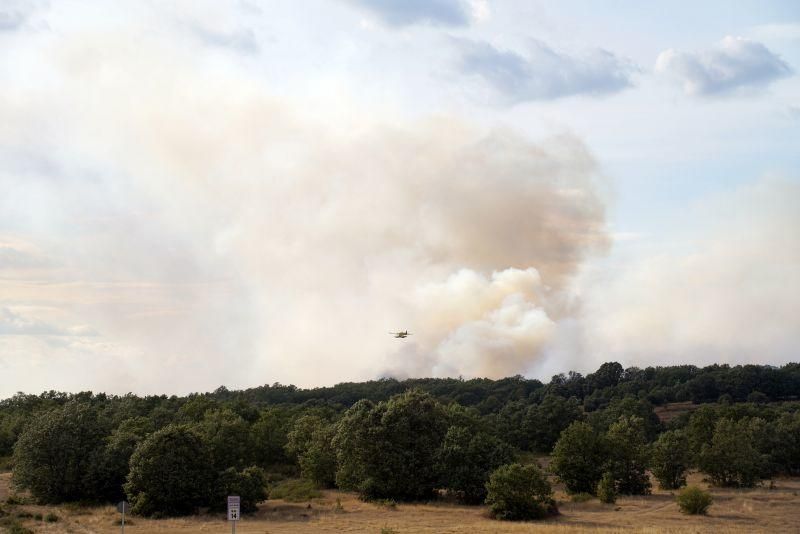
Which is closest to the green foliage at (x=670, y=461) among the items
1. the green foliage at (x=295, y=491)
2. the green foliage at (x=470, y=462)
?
the green foliage at (x=470, y=462)

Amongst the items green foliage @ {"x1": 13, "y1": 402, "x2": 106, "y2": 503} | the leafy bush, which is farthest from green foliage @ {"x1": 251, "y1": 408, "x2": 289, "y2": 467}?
the leafy bush

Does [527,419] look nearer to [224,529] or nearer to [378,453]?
[378,453]

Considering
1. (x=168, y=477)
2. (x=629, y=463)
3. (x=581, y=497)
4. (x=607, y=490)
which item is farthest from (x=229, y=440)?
(x=629, y=463)

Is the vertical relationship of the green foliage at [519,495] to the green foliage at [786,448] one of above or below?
below

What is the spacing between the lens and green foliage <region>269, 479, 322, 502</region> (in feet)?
279

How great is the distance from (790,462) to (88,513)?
302ft

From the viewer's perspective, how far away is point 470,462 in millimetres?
77000

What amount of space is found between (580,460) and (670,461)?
11748mm

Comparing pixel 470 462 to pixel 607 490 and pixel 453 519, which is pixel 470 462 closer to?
pixel 453 519

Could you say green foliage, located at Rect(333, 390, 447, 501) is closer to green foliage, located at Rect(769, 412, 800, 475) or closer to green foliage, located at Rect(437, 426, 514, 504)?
green foliage, located at Rect(437, 426, 514, 504)

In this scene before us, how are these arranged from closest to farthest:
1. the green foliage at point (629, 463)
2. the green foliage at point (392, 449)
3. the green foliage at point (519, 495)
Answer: the green foliage at point (519, 495) → the green foliage at point (392, 449) → the green foliage at point (629, 463)

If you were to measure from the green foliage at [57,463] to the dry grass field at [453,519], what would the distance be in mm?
2940

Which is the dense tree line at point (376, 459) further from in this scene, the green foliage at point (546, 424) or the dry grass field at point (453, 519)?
the green foliage at point (546, 424)

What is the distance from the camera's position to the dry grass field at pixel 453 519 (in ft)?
192
